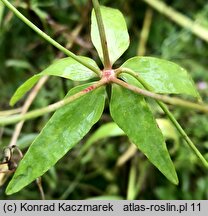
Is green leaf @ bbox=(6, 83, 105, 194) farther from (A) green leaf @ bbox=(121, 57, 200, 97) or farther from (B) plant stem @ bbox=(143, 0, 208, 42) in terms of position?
(B) plant stem @ bbox=(143, 0, 208, 42)

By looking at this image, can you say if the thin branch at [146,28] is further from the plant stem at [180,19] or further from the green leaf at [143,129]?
the green leaf at [143,129]

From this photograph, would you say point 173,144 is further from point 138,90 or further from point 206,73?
point 138,90

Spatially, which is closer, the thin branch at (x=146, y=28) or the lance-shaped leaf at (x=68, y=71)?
the lance-shaped leaf at (x=68, y=71)

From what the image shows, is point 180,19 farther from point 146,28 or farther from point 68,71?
point 68,71

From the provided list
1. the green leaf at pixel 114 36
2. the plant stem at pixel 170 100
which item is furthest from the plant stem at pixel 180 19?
the plant stem at pixel 170 100

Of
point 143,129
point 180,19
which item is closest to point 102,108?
point 143,129

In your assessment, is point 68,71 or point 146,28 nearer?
point 68,71

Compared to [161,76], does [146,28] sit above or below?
above
